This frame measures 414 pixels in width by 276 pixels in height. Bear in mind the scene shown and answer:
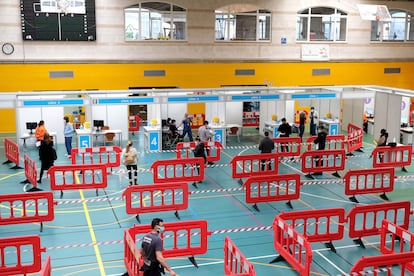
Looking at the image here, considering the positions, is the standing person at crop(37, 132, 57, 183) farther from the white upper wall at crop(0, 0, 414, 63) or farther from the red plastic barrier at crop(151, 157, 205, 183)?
the white upper wall at crop(0, 0, 414, 63)

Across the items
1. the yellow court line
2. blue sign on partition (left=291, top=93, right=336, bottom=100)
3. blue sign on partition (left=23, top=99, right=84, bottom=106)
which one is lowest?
the yellow court line

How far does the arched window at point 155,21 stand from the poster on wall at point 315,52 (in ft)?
26.6

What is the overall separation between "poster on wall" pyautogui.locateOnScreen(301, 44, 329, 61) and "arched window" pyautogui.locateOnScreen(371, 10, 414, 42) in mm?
3819

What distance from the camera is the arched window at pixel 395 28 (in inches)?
1336

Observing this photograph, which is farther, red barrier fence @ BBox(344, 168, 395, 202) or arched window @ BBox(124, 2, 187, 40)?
arched window @ BBox(124, 2, 187, 40)

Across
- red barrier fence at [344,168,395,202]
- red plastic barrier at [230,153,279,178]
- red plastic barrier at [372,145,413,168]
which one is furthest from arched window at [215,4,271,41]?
red barrier fence at [344,168,395,202]

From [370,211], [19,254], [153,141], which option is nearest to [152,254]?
[19,254]

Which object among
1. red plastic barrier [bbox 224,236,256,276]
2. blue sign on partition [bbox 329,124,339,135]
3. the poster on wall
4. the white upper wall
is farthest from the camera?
the poster on wall

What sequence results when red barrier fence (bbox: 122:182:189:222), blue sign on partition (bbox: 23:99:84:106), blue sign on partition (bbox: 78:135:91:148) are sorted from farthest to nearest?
blue sign on partition (bbox: 78:135:91:148)
blue sign on partition (bbox: 23:99:84:106)
red barrier fence (bbox: 122:182:189:222)

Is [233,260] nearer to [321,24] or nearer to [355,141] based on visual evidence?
[355,141]

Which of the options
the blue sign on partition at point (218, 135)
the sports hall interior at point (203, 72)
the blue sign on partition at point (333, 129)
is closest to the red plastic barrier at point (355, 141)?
the sports hall interior at point (203, 72)

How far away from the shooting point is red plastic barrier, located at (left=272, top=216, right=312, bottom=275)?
32.5ft

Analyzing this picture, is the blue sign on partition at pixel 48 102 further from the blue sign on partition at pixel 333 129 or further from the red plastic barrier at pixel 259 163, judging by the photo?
the blue sign on partition at pixel 333 129

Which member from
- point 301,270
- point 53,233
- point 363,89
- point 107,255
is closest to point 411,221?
point 301,270
